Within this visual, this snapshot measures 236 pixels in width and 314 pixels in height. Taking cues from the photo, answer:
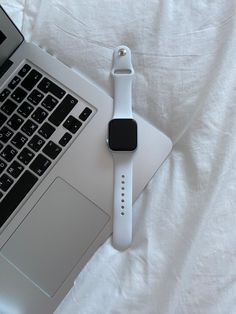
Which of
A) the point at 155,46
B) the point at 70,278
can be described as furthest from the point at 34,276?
the point at 155,46

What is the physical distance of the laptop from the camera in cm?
48

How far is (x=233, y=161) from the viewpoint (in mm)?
489

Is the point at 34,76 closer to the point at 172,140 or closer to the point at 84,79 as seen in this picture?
the point at 84,79

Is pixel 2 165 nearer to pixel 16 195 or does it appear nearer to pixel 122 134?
pixel 16 195

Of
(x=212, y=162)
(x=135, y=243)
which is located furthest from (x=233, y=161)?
(x=135, y=243)

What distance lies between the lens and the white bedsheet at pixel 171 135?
471 mm

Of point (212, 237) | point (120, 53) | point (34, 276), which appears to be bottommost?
point (34, 276)

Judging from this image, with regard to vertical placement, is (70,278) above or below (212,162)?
below

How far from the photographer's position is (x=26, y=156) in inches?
19.3

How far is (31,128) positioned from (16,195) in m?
0.08

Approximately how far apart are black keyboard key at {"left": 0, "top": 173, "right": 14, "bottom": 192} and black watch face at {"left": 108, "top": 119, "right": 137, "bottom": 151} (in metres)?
0.12

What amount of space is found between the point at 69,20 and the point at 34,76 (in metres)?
0.10

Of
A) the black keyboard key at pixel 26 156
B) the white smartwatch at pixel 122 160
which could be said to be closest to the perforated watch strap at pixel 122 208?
the white smartwatch at pixel 122 160

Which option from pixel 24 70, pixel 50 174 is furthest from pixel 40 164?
pixel 24 70
